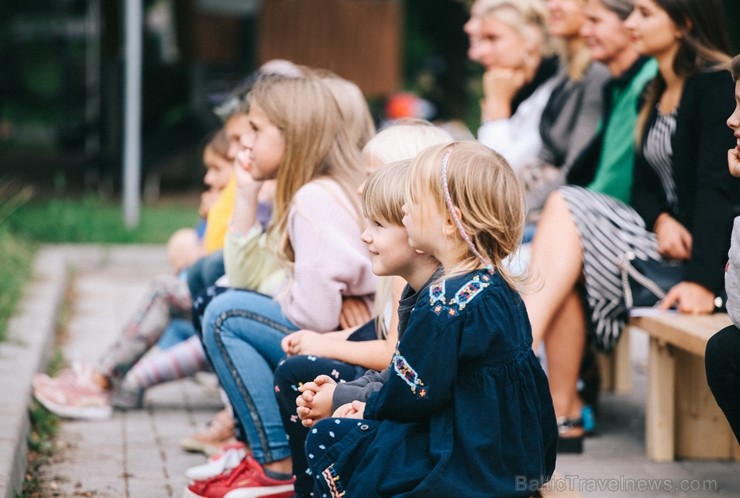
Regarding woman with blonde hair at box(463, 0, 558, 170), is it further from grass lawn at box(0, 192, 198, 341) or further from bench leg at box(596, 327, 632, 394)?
grass lawn at box(0, 192, 198, 341)

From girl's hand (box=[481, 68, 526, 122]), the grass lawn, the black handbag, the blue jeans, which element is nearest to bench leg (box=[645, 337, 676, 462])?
the black handbag

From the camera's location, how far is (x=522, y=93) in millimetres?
5453

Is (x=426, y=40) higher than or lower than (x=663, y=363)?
lower

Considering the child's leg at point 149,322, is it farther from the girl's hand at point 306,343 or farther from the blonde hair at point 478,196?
the blonde hair at point 478,196

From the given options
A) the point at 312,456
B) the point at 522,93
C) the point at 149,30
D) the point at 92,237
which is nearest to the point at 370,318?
the point at 312,456

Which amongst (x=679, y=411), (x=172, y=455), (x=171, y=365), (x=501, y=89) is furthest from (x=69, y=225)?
(x=679, y=411)

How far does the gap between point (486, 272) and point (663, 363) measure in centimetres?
169

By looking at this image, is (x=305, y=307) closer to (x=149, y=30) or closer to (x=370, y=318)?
(x=370, y=318)

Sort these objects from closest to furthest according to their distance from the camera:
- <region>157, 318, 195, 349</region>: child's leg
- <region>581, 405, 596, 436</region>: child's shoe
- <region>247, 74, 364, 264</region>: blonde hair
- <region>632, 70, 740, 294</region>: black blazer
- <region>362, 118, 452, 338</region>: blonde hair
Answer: <region>362, 118, 452, 338</region>: blonde hair < <region>247, 74, 364, 264</region>: blonde hair < <region>632, 70, 740, 294</region>: black blazer < <region>581, 405, 596, 436</region>: child's shoe < <region>157, 318, 195, 349</region>: child's leg

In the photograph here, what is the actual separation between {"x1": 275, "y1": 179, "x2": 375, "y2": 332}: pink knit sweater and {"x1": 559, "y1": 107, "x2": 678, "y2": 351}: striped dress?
937mm

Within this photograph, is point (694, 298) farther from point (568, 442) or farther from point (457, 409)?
point (457, 409)

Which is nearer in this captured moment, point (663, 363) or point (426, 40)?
point (663, 363)

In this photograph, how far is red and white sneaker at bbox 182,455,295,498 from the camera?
3688 mm

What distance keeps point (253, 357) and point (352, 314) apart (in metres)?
0.36
